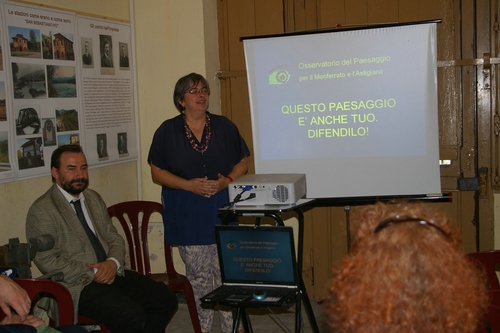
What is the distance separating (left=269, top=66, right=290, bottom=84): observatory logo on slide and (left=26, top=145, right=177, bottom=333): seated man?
1.43 m

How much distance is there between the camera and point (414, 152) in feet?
12.3

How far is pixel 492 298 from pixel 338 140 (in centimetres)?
165

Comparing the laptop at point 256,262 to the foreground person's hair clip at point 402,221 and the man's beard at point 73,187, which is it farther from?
the foreground person's hair clip at point 402,221

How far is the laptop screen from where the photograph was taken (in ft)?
9.09

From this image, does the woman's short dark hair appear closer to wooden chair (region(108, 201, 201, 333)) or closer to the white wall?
the white wall

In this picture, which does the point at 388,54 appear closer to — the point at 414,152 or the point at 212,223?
the point at 414,152

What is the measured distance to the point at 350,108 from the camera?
12.6ft

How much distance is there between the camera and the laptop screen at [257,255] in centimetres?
277

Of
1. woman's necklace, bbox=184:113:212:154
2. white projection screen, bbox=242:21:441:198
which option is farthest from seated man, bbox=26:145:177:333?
white projection screen, bbox=242:21:441:198

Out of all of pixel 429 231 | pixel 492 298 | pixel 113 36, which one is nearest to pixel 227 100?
pixel 113 36

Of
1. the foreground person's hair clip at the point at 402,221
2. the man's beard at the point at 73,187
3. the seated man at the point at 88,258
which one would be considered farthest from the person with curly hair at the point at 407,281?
the man's beard at the point at 73,187

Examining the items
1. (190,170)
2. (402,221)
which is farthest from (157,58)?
(402,221)

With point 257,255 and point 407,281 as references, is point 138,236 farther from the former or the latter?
point 407,281

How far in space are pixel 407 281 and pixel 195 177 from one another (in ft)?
8.37
